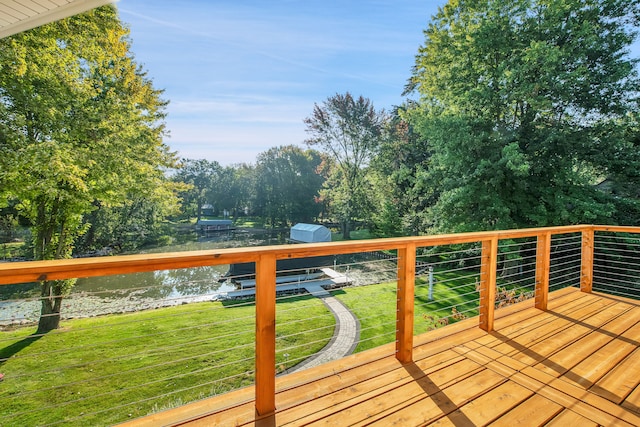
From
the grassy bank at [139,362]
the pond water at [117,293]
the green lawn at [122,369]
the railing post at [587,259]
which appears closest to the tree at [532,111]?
the grassy bank at [139,362]

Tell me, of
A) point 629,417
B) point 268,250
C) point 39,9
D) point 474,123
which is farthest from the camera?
point 474,123

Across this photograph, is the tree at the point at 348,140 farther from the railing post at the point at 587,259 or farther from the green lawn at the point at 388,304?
the railing post at the point at 587,259

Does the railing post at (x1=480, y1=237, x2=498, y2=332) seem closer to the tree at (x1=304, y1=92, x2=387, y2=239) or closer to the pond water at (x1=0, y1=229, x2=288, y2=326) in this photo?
the pond water at (x1=0, y1=229, x2=288, y2=326)

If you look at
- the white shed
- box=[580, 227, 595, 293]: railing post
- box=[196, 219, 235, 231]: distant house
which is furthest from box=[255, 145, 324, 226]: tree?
box=[580, 227, 595, 293]: railing post

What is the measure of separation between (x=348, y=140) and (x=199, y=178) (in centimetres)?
2788

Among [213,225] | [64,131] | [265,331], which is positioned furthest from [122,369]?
[213,225]

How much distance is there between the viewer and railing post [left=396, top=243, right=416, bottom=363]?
2.18 metres

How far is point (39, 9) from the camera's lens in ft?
7.90

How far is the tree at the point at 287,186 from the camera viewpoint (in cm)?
3281

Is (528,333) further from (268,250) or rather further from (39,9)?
(39,9)

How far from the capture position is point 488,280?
8.63 feet

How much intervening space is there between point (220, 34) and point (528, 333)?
805 centimetres

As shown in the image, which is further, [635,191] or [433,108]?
[433,108]

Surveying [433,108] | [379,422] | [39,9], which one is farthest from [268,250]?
[433,108]
